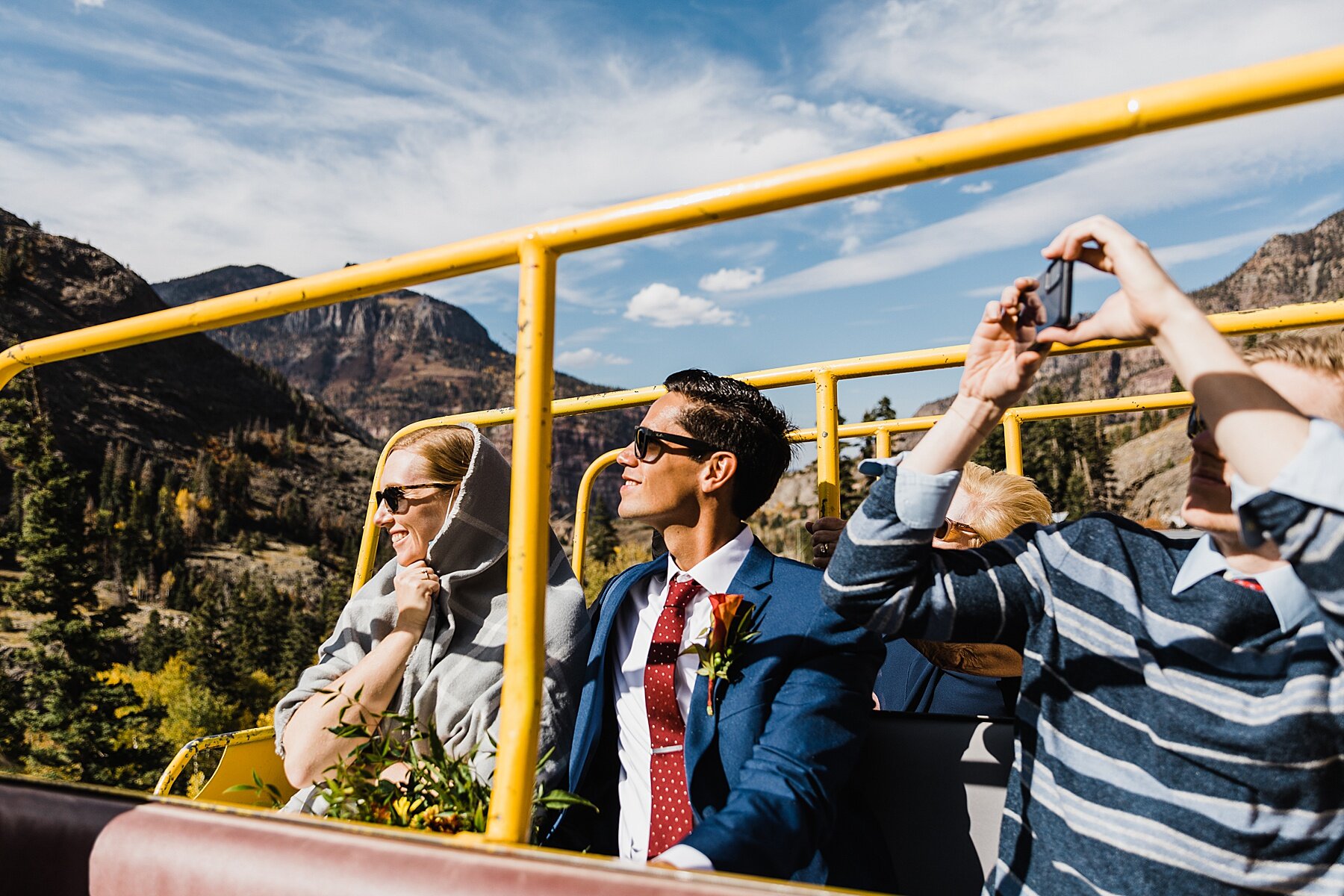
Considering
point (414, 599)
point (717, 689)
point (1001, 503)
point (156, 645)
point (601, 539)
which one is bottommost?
point (156, 645)

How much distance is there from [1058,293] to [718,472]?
108cm

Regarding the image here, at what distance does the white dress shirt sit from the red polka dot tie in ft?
0.07

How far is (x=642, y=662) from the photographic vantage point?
2041 mm

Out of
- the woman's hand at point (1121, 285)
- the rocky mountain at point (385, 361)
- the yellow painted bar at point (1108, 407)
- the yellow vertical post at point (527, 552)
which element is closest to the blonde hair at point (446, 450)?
the yellow vertical post at point (527, 552)

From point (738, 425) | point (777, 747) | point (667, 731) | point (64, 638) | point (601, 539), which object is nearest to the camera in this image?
point (777, 747)

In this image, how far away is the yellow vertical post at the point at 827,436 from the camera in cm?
233

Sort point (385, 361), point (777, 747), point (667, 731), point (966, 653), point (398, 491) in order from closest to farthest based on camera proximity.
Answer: point (777, 747), point (667, 731), point (966, 653), point (398, 491), point (385, 361)

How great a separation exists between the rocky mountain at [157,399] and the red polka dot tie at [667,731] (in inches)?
3861

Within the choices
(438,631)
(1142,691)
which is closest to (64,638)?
(438,631)

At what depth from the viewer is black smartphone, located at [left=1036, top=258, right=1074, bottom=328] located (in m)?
1.25

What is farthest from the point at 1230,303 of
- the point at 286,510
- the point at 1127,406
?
the point at 1127,406

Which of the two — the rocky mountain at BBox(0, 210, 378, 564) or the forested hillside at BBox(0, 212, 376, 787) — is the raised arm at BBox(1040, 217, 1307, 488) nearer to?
the forested hillside at BBox(0, 212, 376, 787)

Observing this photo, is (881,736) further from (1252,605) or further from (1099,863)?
(1252,605)

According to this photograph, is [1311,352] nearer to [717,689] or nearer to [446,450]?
[717,689]
